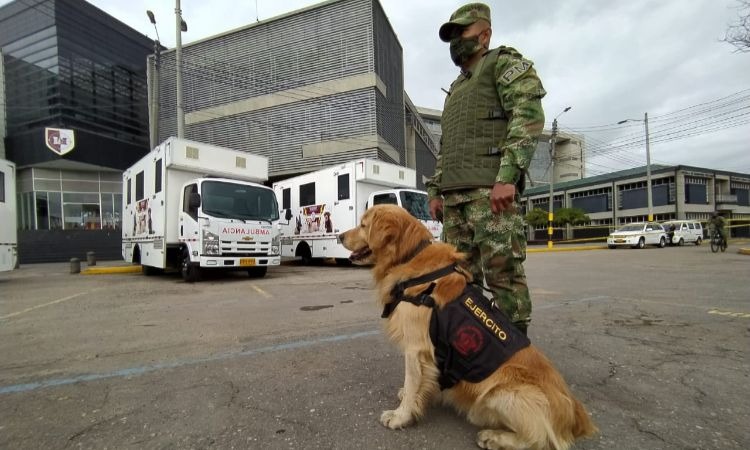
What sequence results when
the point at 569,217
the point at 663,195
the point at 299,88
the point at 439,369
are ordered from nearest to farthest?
1. the point at 439,369
2. the point at 299,88
3. the point at 569,217
4. the point at 663,195

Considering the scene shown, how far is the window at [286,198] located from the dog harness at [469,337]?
12.9m

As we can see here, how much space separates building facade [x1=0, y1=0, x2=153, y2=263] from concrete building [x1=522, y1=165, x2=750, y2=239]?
43.6 meters

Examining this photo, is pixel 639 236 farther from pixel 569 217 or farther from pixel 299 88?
pixel 299 88

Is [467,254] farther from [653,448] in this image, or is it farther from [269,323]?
[269,323]

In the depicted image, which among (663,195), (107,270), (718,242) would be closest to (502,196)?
(107,270)

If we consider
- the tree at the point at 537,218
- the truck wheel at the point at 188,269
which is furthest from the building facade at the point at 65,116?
the tree at the point at 537,218

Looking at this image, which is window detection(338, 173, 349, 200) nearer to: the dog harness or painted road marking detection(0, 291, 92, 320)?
painted road marking detection(0, 291, 92, 320)

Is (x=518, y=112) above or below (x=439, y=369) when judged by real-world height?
above

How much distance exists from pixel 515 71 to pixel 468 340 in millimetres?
1631

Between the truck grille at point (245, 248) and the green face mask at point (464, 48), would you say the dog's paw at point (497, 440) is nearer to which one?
the green face mask at point (464, 48)

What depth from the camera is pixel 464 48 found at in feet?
8.03

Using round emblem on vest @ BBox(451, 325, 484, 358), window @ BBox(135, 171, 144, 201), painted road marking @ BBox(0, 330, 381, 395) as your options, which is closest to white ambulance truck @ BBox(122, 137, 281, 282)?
window @ BBox(135, 171, 144, 201)

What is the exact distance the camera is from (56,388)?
8.38 feet

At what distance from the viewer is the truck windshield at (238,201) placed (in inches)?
325
